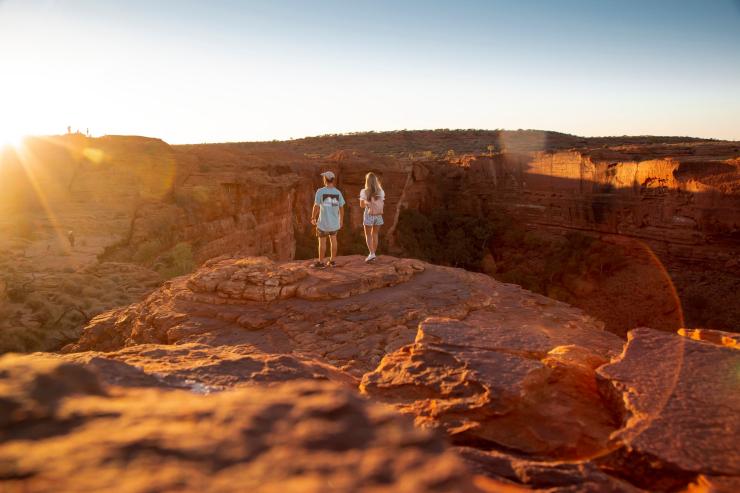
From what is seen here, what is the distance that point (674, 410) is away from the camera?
6.16 feet

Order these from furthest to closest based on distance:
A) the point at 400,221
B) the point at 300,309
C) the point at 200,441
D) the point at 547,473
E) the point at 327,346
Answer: the point at 400,221 → the point at 300,309 → the point at 327,346 → the point at 547,473 → the point at 200,441

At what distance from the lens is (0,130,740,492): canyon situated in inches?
57.7

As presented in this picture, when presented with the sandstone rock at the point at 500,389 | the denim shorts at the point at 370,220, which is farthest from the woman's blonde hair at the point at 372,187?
the sandstone rock at the point at 500,389

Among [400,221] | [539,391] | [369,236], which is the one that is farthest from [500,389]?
[400,221]

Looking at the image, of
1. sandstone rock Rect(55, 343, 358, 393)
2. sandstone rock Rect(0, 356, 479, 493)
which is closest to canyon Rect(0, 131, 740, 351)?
sandstone rock Rect(55, 343, 358, 393)

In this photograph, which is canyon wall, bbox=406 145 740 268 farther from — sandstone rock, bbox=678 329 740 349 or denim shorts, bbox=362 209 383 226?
sandstone rock, bbox=678 329 740 349

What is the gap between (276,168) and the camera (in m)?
18.4

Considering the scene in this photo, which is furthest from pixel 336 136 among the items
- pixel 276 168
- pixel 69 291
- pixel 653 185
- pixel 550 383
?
pixel 550 383

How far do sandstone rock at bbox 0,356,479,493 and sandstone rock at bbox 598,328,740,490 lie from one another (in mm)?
715

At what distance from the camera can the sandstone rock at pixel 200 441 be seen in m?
1.28

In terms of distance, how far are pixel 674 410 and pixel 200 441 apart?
185 cm

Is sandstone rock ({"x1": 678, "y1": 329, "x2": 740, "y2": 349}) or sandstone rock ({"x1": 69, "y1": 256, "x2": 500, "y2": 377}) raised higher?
sandstone rock ({"x1": 678, "y1": 329, "x2": 740, "y2": 349})

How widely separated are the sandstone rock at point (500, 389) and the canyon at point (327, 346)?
0.01 m

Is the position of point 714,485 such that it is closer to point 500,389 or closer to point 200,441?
point 500,389
